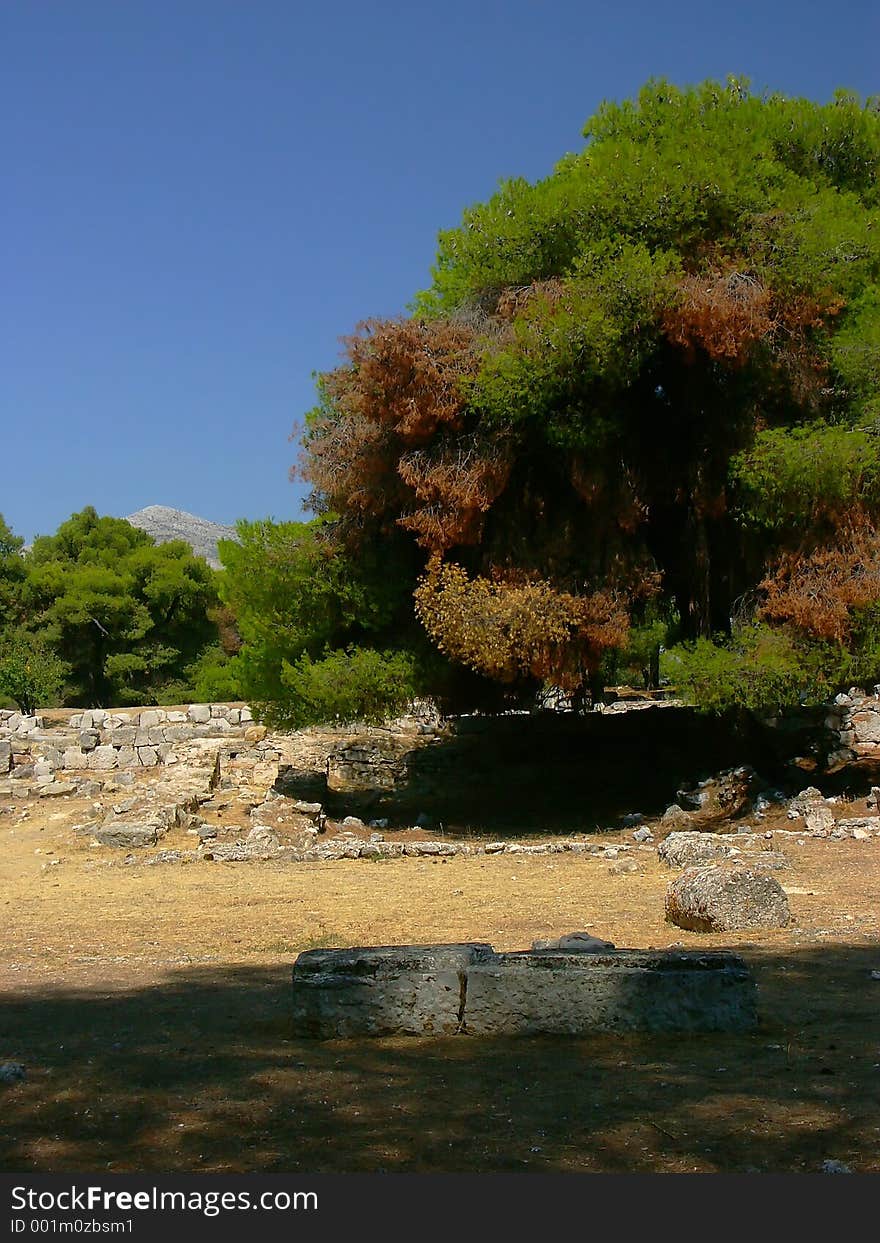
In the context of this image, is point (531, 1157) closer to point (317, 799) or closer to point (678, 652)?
point (678, 652)

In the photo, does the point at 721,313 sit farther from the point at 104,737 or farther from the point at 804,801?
the point at 104,737

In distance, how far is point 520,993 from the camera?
5113mm

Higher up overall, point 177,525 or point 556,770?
point 177,525

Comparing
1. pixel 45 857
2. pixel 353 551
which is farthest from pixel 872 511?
pixel 45 857

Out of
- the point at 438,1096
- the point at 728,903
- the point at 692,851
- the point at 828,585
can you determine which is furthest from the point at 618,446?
the point at 438,1096

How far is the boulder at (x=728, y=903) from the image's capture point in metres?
7.58

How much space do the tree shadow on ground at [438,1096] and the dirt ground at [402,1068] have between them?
0.04 feet

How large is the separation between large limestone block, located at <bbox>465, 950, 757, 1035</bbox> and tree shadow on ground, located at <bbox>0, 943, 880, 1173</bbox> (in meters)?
0.08

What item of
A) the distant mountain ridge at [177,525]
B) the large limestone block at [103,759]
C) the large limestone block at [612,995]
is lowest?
the large limestone block at [612,995]

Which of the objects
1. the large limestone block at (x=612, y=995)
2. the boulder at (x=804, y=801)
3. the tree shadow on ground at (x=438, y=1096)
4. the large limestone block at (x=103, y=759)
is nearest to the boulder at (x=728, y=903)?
the tree shadow on ground at (x=438, y=1096)

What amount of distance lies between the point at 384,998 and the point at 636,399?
38.6ft

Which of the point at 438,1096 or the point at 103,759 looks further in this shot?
the point at 103,759

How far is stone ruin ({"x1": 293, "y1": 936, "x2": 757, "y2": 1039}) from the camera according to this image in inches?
198

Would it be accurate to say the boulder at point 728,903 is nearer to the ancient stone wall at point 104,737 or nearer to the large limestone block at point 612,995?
the large limestone block at point 612,995
